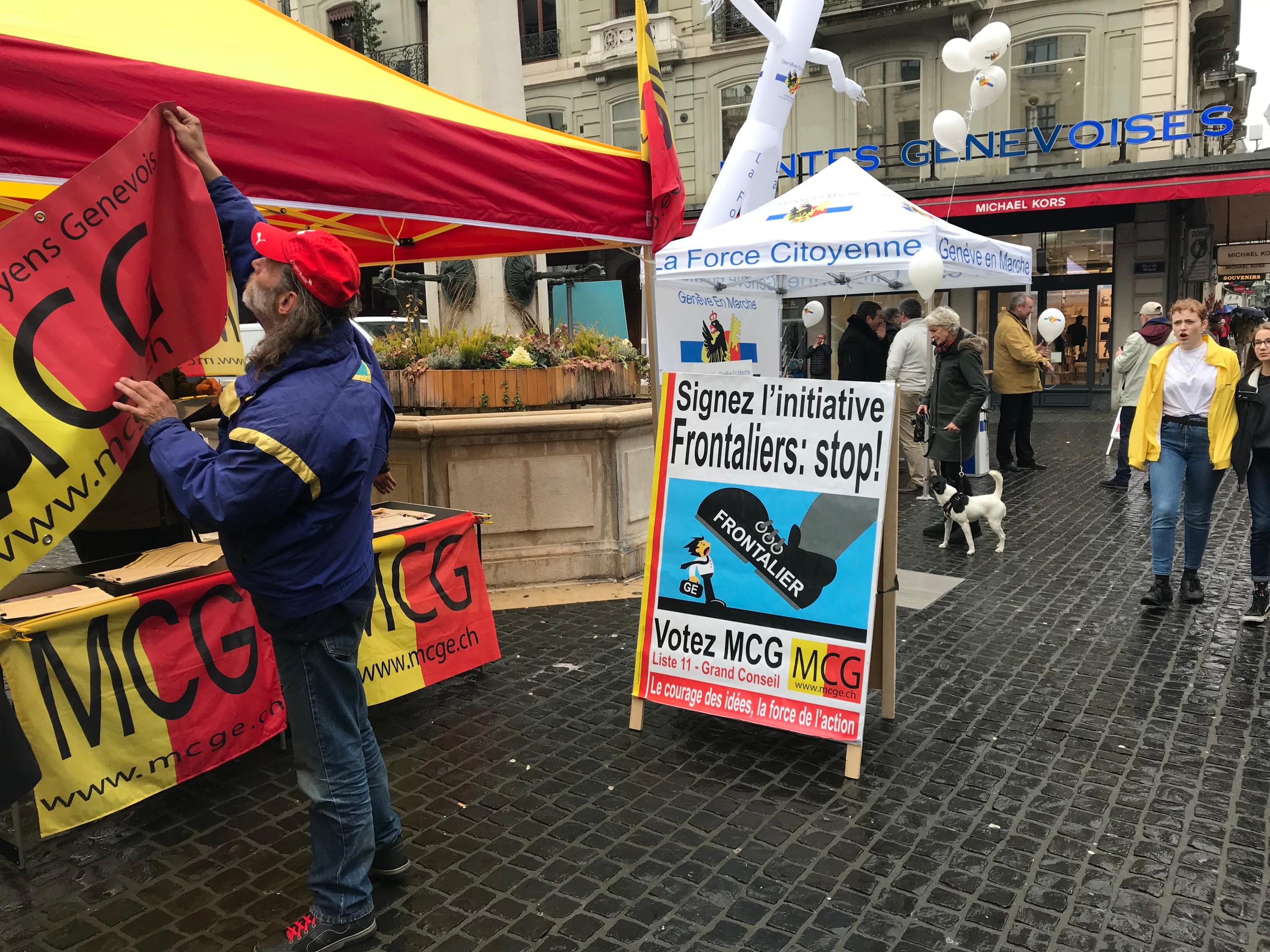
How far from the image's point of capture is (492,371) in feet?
21.6

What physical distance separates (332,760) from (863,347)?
8.23 metres

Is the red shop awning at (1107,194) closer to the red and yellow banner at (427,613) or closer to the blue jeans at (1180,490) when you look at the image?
the blue jeans at (1180,490)

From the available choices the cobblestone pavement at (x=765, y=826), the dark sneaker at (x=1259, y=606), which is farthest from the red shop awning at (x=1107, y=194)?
the cobblestone pavement at (x=765, y=826)

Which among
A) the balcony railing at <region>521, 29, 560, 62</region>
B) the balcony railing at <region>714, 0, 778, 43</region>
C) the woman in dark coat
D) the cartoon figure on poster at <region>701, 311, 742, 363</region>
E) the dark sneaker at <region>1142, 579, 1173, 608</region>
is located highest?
the balcony railing at <region>521, 29, 560, 62</region>

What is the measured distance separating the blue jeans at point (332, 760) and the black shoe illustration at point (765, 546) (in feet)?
6.26

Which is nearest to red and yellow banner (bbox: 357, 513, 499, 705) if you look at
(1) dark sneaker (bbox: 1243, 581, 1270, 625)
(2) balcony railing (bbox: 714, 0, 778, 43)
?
(1) dark sneaker (bbox: 1243, 581, 1270, 625)

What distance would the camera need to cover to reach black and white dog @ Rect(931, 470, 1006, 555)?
7402 mm

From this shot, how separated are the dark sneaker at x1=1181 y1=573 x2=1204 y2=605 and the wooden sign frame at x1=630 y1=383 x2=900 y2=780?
2819mm

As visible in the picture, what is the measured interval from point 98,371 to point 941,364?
6.94m

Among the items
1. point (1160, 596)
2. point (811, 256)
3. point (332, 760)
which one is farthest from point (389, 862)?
point (1160, 596)

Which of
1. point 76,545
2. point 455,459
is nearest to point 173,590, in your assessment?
point 76,545

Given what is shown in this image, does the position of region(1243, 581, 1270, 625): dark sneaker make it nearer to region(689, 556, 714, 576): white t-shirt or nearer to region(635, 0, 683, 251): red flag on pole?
region(689, 556, 714, 576): white t-shirt

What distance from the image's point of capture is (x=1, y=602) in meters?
Result: 3.44

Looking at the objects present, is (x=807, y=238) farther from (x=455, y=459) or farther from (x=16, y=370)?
(x=16, y=370)
